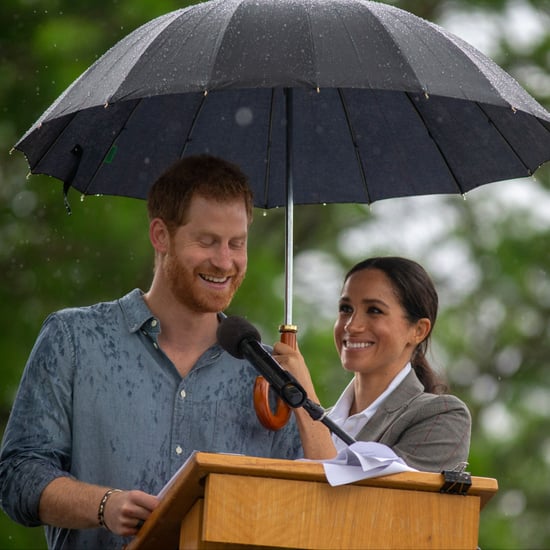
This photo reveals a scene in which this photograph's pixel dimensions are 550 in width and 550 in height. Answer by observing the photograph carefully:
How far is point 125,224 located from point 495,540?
455 cm

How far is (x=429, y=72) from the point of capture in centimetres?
408

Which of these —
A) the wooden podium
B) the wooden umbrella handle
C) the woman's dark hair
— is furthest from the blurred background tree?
the wooden podium

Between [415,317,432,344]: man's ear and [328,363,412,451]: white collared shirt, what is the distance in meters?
0.12

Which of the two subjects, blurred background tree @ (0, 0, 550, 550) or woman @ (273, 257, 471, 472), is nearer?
woman @ (273, 257, 471, 472)

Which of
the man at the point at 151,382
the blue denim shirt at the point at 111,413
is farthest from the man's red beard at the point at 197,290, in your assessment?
the blue denim shirt at the point at 111,413

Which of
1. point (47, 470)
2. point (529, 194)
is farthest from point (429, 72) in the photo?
point (529, 194)

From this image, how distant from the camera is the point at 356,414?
5309 mm

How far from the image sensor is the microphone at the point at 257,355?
12.5 ft

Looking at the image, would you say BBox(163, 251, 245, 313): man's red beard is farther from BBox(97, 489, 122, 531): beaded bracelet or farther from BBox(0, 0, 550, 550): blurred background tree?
BBox(0, 0, 550, 550): blurred background tree

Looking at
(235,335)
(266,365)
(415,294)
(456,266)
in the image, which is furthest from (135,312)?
(456,266)

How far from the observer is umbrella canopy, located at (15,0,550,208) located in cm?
403

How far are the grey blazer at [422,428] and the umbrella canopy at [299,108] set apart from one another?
0.70 metres

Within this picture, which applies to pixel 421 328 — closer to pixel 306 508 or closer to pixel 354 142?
pixel 354 142

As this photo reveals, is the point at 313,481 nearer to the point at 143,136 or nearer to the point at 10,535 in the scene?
the point at 143,136
